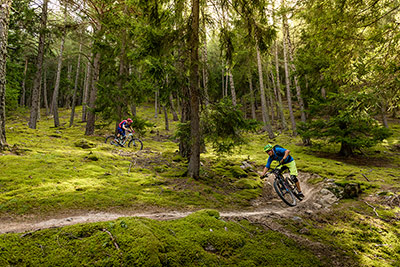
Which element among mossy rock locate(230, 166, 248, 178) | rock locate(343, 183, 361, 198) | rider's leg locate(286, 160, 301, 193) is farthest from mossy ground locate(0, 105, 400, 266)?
rider's leg locate(286, 160, 301, 193)

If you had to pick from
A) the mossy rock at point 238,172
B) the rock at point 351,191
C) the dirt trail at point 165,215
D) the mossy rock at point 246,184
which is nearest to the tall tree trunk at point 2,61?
the dirt trail at point 165,215

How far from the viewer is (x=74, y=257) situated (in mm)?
2656

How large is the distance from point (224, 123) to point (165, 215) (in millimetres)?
4408

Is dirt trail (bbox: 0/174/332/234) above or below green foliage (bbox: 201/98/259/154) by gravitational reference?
below

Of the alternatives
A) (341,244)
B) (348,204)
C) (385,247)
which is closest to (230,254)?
(341,244)

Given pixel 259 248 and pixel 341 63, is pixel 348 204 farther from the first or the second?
pixel 341 63

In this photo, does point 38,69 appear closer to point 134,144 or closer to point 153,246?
point 134,144

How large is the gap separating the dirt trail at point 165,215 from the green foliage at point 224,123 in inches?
103

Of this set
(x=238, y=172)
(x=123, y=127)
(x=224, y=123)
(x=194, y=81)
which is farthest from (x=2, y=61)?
(x=238, y=172)

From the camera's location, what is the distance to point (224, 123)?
8273 mm

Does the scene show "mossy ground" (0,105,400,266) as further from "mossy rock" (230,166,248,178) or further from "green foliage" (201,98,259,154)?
"green foliage" (201,98,259,154)

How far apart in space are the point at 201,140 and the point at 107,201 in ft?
13.3

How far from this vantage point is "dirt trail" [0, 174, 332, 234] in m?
3.96

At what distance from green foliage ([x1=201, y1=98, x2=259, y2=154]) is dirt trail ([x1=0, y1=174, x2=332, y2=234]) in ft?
8.57
